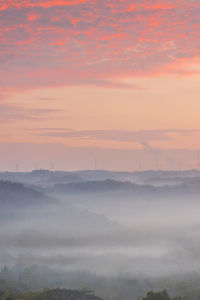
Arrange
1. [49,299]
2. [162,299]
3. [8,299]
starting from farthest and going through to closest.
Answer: [49,299]
[8,299]
[162,299]

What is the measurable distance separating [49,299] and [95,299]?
17693mm

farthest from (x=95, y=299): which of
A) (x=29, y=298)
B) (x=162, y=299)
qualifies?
(x=162, y=299)

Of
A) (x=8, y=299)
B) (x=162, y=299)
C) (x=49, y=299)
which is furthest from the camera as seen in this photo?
(x=49, y=299)

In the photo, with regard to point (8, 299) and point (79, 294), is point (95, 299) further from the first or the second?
point (8, 299)

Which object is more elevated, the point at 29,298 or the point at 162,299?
the point at 162,299

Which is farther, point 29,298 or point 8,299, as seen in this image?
point 29,298

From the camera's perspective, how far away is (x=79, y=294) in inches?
7436

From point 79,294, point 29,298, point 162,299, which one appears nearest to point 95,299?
point 79,294

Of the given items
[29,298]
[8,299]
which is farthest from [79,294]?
[8,299]

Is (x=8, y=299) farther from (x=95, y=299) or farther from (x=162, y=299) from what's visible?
(x=162, y=299)

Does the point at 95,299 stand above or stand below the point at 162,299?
below

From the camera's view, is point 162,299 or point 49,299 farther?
point 49,299

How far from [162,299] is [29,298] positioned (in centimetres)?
6354

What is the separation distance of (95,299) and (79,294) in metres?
6.43
